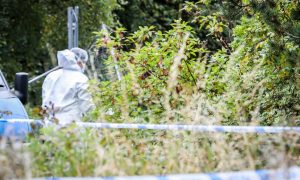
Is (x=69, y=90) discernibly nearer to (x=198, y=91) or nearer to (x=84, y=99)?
(x=84, y=99)

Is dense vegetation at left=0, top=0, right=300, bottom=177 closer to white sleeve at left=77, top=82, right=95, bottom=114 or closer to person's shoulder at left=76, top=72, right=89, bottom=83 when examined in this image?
white sleeve at left=77, top=82, right=95, bottom=114

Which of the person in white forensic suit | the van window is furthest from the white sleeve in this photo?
the van window

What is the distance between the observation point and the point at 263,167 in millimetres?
4324

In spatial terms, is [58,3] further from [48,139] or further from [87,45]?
[48,139]

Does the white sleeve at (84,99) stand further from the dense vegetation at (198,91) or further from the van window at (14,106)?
the van window at (14,106)

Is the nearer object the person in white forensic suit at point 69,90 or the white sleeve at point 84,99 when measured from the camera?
the white sleeve at point 84,99

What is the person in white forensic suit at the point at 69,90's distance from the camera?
24.0ft

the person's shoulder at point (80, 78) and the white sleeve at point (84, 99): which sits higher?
the person's shoulder at point (80, 78)

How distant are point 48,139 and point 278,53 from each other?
3037 millimetres

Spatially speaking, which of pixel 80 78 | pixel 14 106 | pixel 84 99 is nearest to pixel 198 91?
pixel 84 99

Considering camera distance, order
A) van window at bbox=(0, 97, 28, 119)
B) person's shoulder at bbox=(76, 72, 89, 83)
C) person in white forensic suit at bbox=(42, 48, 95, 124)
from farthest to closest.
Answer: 1. person's shoulder at bbox=(76, 72, 89, 83)
2. person in white forensic suit at bbox=(42, 48, 95, 124)
3. van window at bbox=(0, 97, 28, 119)

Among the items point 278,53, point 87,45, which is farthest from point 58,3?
point 278,53

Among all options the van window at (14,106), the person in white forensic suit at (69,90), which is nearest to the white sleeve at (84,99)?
the person in white forensic suit at (69,90)

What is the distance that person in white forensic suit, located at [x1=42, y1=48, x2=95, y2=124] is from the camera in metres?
7.30
